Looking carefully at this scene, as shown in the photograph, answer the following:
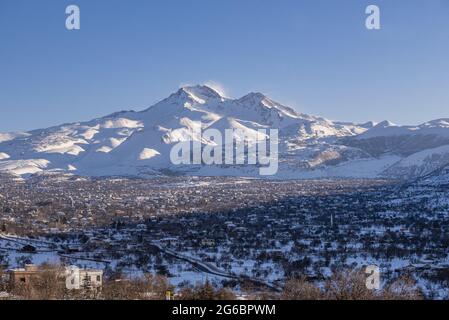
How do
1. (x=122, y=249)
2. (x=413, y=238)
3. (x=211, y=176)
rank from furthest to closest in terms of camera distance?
(x=211, y=176), (x=413, y=238), (x=122, y=249)

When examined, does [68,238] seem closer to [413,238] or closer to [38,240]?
[38,240]

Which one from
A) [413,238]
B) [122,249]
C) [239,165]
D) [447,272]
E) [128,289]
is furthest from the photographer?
[239,165]

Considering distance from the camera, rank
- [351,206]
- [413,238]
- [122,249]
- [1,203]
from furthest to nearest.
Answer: [1,203], [351,206], [413,238], [122,249]

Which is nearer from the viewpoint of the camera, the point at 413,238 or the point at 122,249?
the point at 122,249

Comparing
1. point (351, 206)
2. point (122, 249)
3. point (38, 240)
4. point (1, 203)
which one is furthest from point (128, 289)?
point (1, 203)

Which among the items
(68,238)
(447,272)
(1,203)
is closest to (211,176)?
(1,203)
